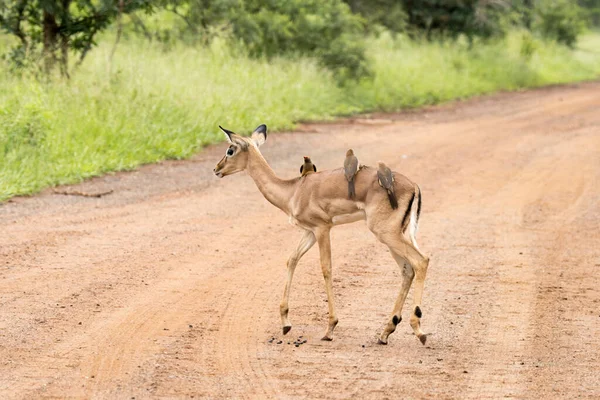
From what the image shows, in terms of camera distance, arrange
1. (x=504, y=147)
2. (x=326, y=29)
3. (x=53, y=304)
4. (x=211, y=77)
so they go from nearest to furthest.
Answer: (x=53, y=304) < (x=504, y=147) < (x=211, y=77) < (x=326, y=29)

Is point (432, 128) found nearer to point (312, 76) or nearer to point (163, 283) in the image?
point (312, 76)

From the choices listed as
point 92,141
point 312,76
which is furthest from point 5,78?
point 312,76

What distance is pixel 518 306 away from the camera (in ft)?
26.3

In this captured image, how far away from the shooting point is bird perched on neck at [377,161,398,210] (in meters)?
6.89

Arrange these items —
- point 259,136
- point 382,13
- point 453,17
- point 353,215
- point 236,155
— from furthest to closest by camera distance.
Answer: point 453,17
point 382,13
point 259,136
point 236,155
point 353,215

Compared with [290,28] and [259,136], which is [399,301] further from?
[290,28]

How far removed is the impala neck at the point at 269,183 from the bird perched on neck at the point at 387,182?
0.79m

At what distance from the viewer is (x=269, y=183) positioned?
7590 mm

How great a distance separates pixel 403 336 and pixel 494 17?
966 inches

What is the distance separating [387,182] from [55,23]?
37.5 feet

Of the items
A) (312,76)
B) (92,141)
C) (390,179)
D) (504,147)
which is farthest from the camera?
(312,76)

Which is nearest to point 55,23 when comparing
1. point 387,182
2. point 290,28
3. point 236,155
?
point 290,28

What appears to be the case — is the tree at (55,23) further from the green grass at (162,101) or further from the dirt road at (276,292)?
the dirt road at (276,292)

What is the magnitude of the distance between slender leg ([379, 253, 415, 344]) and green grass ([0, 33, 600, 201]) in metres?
6.22
